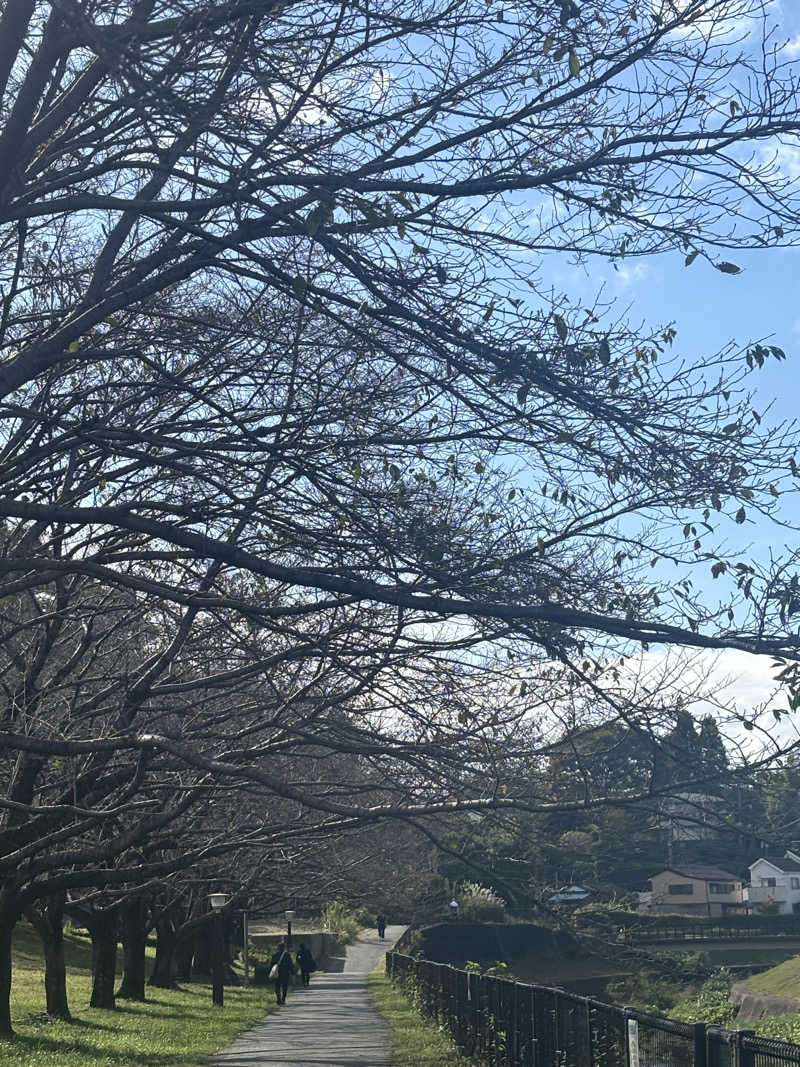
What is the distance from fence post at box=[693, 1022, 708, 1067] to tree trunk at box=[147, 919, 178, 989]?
31328mm

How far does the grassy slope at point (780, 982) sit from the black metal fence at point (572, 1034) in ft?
53.5

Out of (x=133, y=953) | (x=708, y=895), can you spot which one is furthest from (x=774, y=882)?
(x=133, y=953)

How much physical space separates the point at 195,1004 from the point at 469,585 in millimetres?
27460

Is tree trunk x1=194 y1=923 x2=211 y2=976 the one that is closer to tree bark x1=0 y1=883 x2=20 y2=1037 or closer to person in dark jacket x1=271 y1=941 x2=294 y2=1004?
person in dark jacket x1=271 y1=941 x2=294 y2=1004

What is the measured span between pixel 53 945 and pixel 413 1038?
6.43m

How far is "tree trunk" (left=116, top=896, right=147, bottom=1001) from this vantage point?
32500 millimetres

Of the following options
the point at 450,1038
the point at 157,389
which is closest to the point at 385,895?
the point at 450,1038

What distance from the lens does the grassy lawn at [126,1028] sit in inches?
720

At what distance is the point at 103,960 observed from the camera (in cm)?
2911

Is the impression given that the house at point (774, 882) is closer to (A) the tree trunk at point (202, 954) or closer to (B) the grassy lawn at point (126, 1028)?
(A) the tree trunk at point (202, 954)

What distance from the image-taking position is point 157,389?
1143 centimetres

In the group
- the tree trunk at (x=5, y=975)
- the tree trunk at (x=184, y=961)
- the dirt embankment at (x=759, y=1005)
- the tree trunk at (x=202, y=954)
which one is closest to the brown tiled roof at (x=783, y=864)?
the tree trunk at (x=202, y=954)

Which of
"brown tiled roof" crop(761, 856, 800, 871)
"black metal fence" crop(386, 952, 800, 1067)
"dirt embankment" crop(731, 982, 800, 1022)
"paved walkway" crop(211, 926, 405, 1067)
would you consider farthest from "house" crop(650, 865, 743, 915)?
"black metal fence" crop(386, 952, 800, 1067)

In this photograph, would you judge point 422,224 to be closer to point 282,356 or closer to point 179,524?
point 282,356
